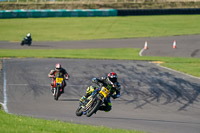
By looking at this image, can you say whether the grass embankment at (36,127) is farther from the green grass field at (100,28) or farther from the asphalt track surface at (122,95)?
Answer: the green grass field at (100,28)

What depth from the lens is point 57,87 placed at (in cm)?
2012

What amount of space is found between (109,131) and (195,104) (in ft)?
26.4

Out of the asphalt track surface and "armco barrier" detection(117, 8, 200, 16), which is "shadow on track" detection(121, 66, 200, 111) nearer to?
the asphalt track surface

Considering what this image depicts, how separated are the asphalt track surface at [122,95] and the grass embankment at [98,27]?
21.7 meters

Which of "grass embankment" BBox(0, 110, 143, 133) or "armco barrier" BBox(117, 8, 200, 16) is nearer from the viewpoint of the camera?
"grass embankment" BBox(0, 110, 143, 133)

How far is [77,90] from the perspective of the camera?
72.9 ft

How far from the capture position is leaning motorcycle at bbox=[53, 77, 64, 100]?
65.3ft

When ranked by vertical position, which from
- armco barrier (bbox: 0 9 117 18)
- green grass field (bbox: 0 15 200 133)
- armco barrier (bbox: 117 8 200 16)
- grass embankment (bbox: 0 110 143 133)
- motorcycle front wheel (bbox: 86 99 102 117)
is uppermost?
grass embankment (bbox: 0 110 143 133)

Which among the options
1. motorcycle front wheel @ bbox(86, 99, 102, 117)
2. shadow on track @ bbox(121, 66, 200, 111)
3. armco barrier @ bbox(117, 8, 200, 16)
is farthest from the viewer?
armco barrier @ bbox(117, 8, 200, 16)

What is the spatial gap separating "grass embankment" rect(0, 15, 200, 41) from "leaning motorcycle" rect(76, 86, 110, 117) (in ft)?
120

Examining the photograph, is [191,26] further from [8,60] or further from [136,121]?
[136,121]

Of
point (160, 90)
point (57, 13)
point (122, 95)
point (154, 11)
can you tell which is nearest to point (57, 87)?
point (122, 95)

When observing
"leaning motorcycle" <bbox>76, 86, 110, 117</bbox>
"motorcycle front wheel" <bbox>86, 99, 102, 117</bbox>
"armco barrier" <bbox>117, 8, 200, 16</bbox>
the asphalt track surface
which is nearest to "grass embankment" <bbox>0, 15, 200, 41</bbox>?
"armco barrier" <bbox>117, 8, 200, 16</bbox>

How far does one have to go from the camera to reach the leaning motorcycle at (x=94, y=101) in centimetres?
1528
